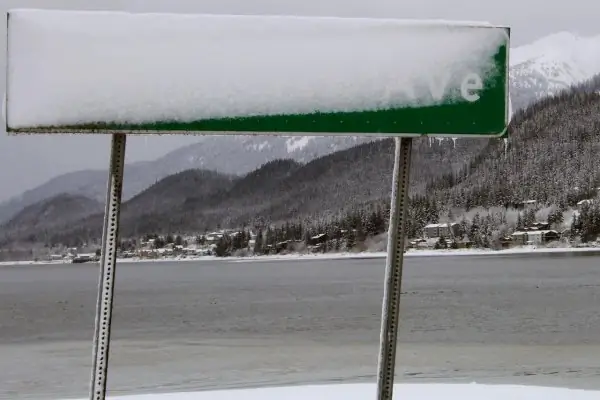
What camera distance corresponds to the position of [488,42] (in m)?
2.75

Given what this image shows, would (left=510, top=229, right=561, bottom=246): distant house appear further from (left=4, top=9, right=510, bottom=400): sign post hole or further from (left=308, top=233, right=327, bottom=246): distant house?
(left=4, top=9, right=510, bottom=400): sign post hole

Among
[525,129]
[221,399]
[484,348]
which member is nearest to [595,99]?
[525,129]

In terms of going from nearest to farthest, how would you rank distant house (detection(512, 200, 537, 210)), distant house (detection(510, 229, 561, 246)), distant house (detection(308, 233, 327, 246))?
distant house (detection(308, 233, 327, 246)) < distant house (detection(512, 200, 537, 210)) < distant house (detection(510, 229, 561, 246))

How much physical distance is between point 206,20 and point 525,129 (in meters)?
101

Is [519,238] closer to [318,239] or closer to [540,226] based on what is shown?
[540,226]

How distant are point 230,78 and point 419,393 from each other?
5290mm

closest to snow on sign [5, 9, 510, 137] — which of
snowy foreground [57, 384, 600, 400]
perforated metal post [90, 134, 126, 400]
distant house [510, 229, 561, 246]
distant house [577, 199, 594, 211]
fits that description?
perforated metal post [90, 134, 126, 400]

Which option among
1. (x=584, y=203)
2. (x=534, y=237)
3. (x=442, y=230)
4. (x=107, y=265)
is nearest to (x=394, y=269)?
(x=107, y=265)

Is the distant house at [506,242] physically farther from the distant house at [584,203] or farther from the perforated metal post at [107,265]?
the perforated metal post at [107,265]

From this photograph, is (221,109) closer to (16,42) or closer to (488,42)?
(16,42)

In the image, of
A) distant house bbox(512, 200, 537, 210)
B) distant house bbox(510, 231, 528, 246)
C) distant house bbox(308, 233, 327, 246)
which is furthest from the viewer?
distant house bbox(510, 231, 528, 246)

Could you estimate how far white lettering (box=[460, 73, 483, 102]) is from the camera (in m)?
2.71

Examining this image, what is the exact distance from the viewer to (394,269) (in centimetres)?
280

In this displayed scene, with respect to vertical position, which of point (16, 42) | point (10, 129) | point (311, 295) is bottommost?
point (311, 295)
